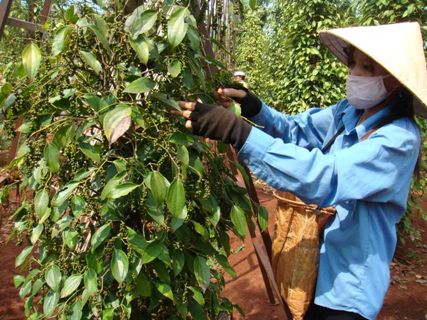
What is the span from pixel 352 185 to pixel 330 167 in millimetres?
74

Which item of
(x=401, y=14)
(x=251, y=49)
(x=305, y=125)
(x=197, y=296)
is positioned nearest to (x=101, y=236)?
(x=197, y=296)

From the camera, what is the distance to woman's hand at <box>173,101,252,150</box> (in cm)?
93

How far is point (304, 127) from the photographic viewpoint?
1.49 metres

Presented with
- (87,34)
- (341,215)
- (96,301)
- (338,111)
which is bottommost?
(96,301)

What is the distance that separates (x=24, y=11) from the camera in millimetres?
3059

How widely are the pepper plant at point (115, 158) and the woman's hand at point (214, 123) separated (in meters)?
0.04

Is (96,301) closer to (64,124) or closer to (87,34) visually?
(64,124)

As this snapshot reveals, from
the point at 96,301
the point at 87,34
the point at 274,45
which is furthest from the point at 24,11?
the point at 274,45

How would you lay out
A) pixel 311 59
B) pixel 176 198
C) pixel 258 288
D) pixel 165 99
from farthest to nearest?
1. pixel 311 59
2. pixel 258 288
3. pixel 165 99
4. pixel 176 198

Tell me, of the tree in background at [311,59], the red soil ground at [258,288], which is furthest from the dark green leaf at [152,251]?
the tree in background at [311,59]

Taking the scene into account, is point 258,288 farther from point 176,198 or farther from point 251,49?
point 251,49

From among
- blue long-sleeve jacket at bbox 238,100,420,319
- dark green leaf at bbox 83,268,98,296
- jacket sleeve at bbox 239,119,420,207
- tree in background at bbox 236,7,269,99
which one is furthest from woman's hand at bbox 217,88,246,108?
tree in background at bbox 236,7,269,99

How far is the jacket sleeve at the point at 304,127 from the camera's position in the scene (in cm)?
143

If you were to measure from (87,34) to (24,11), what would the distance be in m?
2.59
